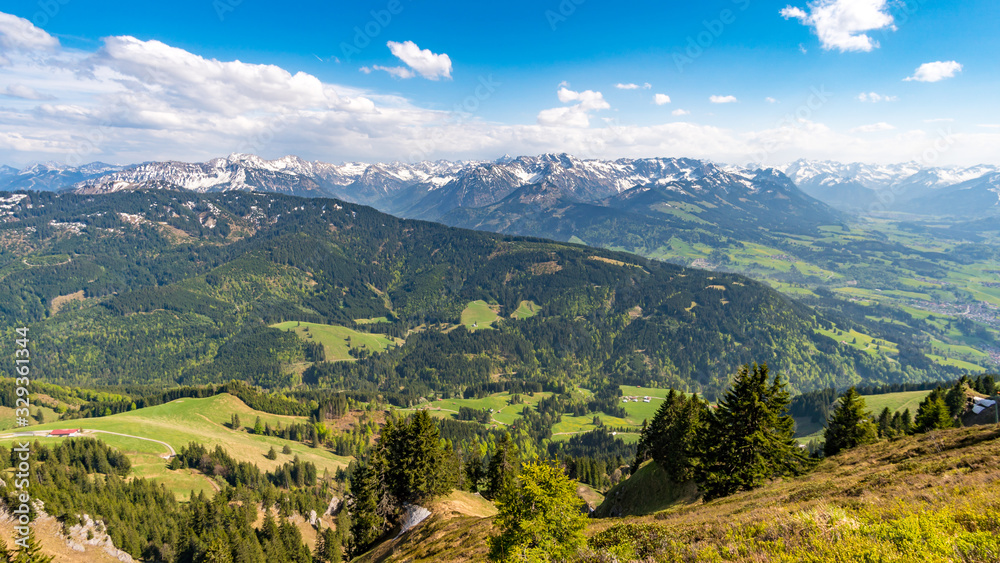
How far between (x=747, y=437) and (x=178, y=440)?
202 m

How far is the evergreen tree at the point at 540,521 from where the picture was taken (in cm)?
2470

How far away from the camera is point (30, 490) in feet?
314

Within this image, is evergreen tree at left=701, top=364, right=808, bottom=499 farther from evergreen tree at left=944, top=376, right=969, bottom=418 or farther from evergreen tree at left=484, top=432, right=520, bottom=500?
evergreen tree at left=944, top=376, right=969, bottom=418

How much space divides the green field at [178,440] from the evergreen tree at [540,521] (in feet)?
523

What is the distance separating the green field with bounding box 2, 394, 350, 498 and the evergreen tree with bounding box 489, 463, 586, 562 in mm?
159458

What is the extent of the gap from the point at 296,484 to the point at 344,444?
133 feet

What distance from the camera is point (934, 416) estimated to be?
6612cm

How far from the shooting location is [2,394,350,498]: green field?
5610 inches

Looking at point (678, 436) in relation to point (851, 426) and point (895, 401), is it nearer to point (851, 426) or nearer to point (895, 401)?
point (851, 426)

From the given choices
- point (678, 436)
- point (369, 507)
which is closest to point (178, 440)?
point (369, 507)

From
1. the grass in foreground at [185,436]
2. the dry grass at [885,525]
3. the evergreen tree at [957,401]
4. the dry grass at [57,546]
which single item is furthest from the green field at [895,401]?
the dry grass at [57,546]

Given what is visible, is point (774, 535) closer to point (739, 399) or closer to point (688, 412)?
point (739, 399)

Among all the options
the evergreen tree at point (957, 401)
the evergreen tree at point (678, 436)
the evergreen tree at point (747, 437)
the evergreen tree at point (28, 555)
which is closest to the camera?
the evergreen tree at point (747, 437)

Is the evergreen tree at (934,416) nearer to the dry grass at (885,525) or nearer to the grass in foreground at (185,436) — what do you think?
the dry grass at (885,525)
